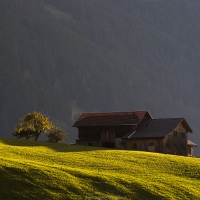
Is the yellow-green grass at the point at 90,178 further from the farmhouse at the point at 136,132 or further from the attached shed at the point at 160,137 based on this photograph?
the farmhouse at the point at 136,132

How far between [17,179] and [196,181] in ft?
69.2

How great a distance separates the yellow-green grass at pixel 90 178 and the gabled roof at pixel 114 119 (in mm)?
46720

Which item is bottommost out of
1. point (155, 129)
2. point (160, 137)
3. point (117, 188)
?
point (117, 188)

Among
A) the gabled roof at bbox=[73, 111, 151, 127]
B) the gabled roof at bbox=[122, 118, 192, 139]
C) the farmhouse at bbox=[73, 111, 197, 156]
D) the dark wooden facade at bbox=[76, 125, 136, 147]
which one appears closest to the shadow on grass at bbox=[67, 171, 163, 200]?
the farmhouse at bbox=[73, 111, 197, 156]

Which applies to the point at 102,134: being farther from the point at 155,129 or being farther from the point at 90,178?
the point at 90,178

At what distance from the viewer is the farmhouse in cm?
10081

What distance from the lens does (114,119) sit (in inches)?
4380

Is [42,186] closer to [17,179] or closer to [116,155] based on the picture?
[17,179]

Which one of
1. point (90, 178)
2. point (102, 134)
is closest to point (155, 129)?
point (102, 134)

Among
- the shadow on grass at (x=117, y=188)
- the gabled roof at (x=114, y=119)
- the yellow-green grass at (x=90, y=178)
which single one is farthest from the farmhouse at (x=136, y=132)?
the shadow on grass at (x=117, y=188)

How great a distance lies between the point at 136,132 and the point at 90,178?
6105cm

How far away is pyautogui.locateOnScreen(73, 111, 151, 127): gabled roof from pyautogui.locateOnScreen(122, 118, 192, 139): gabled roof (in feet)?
6.74

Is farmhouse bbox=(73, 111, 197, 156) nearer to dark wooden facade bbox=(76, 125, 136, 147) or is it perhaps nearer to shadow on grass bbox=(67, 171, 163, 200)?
dark wooden facade bbox=(76, 125, 136, 147)

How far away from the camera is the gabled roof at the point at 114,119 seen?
109 metres
